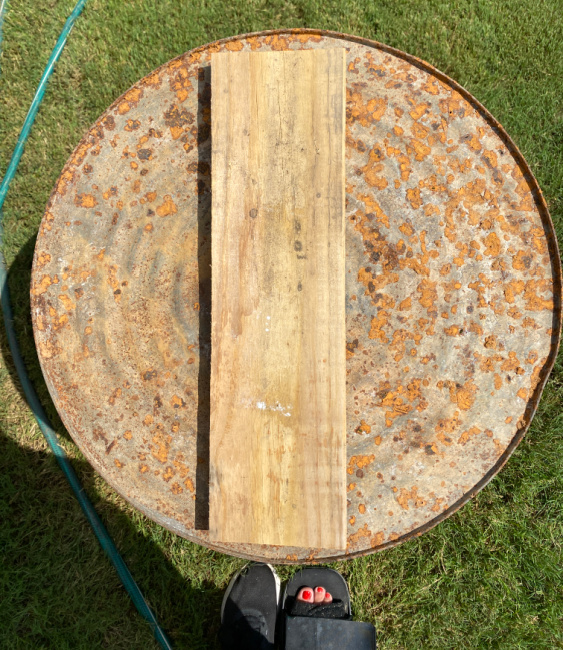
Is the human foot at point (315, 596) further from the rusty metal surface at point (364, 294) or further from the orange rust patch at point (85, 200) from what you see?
the orange rust patch at point (85, 200)

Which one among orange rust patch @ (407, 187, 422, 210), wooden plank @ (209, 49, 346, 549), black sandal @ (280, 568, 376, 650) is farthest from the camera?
black sandal @ (280, 568, 376, 650)

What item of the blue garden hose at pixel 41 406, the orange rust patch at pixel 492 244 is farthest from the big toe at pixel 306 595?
the orange rust patch at pixel 492 244

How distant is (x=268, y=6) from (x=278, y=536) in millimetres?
2701

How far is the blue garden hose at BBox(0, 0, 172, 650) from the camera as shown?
89.3 inches

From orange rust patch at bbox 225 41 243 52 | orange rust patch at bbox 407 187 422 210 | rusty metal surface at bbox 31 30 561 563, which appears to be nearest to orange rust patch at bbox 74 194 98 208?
rusty metal surface at bbox 31 30 561 563

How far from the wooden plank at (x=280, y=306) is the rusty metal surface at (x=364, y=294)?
0.13 m

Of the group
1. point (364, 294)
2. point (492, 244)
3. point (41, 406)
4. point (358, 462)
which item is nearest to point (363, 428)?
point (358, 462)

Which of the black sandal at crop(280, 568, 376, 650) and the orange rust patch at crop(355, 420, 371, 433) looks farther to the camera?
the black sandal at crop(280, 568, 376, 650)

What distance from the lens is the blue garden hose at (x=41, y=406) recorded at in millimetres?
2268

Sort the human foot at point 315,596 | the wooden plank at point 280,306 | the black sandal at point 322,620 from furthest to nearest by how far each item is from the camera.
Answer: the human foot at point 315,596, the black sandal at point 322,620, the wooden plank at point 280,306

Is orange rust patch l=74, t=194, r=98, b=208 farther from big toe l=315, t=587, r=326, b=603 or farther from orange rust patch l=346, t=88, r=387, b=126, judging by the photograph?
big toe l=315, t=587, r=326, b=603

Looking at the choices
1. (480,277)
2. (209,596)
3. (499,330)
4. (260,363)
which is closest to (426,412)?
(499,330)

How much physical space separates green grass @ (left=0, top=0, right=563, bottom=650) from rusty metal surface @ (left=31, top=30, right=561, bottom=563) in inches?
40.7

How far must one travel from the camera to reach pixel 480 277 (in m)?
1.49
